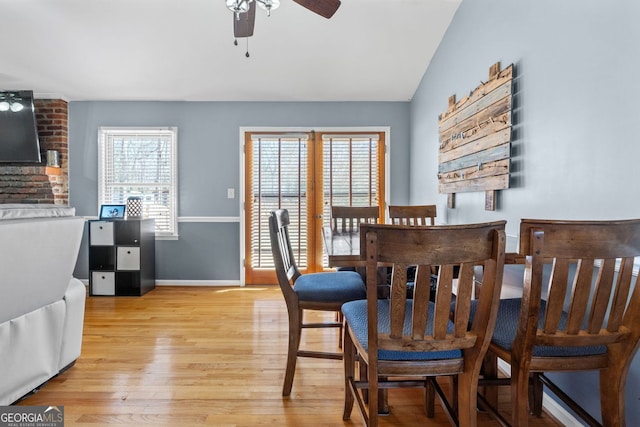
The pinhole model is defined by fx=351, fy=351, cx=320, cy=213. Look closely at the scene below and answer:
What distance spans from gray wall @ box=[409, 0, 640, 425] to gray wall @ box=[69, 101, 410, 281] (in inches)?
72.5

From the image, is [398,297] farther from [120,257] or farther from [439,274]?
[120,257]

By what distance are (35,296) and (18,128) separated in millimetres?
3095

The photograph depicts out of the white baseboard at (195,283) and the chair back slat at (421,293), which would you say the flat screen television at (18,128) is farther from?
the chair back slat at (421,293)

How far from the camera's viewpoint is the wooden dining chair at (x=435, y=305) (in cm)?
105

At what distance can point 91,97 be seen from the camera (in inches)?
160

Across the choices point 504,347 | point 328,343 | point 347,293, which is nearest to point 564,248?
point 504,347

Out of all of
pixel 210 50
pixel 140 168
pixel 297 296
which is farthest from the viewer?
pixel 140 168

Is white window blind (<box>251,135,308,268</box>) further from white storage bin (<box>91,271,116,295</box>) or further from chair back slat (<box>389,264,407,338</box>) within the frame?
chair back slat (<box>389,264,407,338</box>)

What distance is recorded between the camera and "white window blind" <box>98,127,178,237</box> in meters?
4.18

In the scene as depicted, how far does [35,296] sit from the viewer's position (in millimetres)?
1738

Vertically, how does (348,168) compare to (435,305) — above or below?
above

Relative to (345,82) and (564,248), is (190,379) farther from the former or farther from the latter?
(345,82)

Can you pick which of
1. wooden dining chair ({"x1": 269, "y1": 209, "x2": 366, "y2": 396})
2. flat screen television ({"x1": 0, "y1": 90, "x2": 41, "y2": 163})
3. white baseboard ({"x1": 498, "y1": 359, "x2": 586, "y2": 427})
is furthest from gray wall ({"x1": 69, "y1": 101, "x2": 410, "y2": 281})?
white baseboard ({"x1": 498, "y1": 359, "x2": 586, "y2": 427})

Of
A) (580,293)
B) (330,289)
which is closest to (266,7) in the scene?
(330,289)
